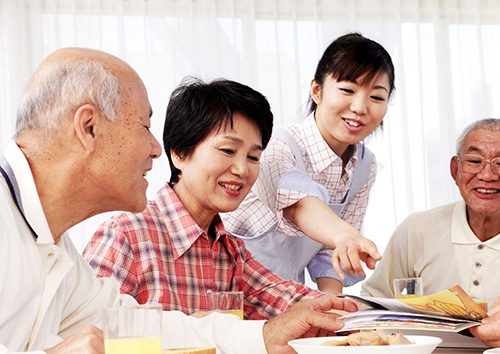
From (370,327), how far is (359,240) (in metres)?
0.29

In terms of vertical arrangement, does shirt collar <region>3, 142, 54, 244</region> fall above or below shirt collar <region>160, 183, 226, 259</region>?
above

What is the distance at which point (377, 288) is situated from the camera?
2512 mm

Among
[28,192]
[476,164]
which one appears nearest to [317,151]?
[476,164]

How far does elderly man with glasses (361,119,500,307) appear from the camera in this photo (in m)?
2.36

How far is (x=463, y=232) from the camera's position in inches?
96.2

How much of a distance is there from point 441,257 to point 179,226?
1.17 metres

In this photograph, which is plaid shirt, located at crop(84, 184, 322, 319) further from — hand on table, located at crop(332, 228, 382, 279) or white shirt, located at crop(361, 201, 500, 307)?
white shirt, located at crop(361, 201, 500, 307)

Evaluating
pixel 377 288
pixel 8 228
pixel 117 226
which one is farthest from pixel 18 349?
pixel 377 288

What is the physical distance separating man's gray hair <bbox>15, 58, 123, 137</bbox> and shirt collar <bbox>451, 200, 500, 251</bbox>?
1.58 meters

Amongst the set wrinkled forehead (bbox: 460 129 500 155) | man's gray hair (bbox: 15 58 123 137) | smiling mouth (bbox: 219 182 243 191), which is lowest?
smiling mouth (bbox: 219 182 243 191)

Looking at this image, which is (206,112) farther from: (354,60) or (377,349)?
(377,349)

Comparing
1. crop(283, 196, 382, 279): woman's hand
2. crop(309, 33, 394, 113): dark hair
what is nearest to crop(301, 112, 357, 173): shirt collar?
crop(309, 33, 394, 113): dark hair

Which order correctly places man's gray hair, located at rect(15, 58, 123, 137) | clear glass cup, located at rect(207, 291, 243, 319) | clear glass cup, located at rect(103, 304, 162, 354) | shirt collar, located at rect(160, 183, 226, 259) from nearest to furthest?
clear glass cup, located at rect(103, 304, 162, 354) < man's gray hair, located at rect(15, 58, 123, 137) < clear glass cup, located at rect(207, 291, 243, 319) < shirt collar, located at rect(160, 183, 226, 259)

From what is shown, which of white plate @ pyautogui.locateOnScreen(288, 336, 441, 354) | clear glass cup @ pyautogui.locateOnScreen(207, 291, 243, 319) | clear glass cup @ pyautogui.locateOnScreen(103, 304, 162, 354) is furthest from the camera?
clear glass cup @ pyautogui.locateOnScreen(207, 291, 243, 319)
